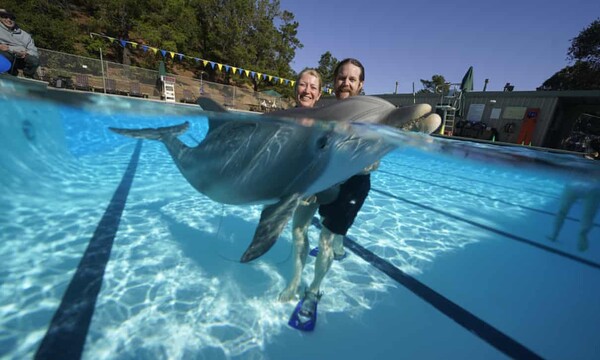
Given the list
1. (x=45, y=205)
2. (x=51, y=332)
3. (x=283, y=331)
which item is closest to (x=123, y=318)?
(x=51, y=332)

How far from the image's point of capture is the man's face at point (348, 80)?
2.65 metres

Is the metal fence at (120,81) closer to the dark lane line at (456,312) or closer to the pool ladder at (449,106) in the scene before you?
the pool ladder at (449,106)

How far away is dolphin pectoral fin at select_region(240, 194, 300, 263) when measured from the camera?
2.01m

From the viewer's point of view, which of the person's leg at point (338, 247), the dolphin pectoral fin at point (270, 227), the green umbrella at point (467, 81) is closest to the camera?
the dolphin pectoral fin at point (270, 227)

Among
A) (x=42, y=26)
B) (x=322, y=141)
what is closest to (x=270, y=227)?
(x=322, y=141)

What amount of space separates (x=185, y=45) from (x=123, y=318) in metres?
39.6

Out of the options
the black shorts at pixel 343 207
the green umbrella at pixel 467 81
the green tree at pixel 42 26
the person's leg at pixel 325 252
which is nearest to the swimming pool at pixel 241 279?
the person's leg at pixel 325 252

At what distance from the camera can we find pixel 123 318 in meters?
2.74

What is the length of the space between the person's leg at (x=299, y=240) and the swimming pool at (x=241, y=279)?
0.17 m

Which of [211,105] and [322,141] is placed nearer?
[322,141]

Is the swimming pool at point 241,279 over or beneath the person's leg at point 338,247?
beneath

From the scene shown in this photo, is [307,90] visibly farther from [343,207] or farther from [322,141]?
[343,207]

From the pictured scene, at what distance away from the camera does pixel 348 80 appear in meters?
2.66

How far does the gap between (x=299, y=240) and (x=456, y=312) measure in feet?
7.22
